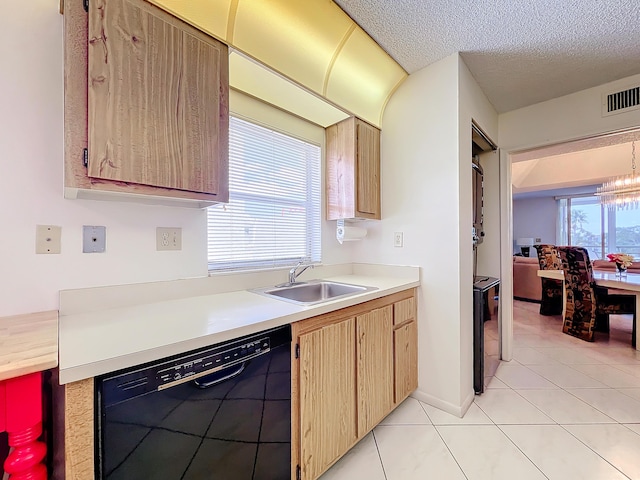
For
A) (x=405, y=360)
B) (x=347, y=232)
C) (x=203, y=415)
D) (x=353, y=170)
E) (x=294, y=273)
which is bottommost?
(x=405, y=360)

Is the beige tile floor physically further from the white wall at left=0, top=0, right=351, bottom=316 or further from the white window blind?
the white wall at left=0, top=0, right=351, bottom=316

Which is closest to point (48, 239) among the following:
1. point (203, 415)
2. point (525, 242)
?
point (203, 415)

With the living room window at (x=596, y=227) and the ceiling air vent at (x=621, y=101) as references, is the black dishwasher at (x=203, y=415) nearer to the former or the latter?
the ceiling air vent at (x=621, y=101)

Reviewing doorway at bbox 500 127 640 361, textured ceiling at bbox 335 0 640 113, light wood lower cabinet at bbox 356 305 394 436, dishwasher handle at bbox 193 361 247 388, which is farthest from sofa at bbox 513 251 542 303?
dishwasher handle at bbox 193 361 247 388

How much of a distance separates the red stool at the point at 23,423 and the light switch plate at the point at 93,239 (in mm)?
665

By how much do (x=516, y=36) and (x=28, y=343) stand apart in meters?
2.73

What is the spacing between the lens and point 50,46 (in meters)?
1.15

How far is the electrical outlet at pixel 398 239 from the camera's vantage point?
2191mm

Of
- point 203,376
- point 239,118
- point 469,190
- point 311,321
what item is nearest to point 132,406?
point 203,376

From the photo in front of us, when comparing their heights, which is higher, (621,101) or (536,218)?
(621,101)

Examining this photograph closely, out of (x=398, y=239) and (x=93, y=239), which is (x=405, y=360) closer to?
(x=398, y=239)

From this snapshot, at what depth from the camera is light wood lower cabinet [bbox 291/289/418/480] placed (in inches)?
48.8

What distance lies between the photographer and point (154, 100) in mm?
1136

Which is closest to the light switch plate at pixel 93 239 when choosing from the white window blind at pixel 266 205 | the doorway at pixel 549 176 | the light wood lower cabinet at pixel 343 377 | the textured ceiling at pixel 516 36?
the white window blind at pixel 266 205
